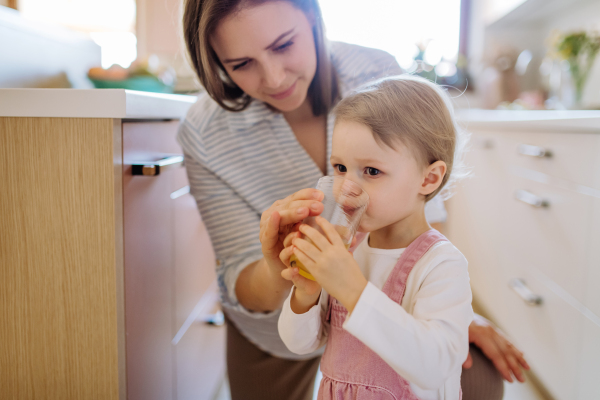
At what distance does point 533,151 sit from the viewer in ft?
5.56

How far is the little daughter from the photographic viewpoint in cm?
62

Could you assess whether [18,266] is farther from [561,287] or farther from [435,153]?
[561,287]

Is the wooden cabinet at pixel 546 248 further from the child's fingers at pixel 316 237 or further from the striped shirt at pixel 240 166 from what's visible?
the child's fingers at pixel 316 237

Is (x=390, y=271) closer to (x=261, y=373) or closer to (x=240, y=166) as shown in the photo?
(x=240, y=166)

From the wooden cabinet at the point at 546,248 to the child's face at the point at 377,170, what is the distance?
2.53 feet

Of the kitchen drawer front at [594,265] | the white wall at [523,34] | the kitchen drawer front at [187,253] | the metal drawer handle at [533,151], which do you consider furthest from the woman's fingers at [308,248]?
the white wall at [523,34]

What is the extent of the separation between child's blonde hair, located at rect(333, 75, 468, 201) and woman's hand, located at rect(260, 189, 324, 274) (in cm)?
14

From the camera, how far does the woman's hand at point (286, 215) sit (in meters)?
0.68

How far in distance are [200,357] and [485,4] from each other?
3.30 meters

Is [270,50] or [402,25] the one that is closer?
[270,50]

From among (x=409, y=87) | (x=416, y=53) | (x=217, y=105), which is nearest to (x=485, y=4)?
(x=416, y=53)

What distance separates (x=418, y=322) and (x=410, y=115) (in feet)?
1.02

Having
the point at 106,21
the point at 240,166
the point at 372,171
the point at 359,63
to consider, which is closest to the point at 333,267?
the point at 372,171

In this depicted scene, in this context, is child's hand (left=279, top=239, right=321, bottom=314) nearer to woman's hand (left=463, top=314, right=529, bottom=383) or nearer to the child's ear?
the child's ear
